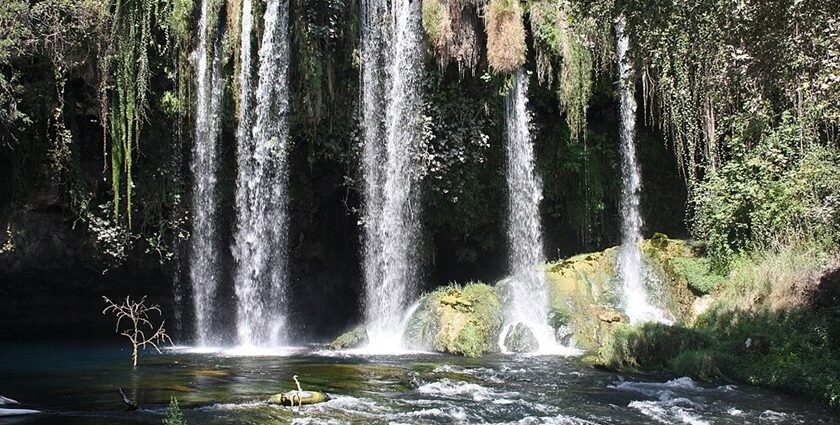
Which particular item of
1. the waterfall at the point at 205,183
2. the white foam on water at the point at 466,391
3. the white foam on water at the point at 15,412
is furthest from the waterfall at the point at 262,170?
the white foam on water at the point at 15,412

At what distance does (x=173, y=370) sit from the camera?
10828mm

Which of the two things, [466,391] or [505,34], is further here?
[505,34]

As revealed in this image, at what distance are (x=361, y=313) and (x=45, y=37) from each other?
9262 millimetres

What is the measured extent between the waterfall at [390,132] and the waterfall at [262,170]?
70.3 inches

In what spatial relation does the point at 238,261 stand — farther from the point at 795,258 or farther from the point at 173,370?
the point at 795,258

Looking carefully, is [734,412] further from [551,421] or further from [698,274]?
[698,274]

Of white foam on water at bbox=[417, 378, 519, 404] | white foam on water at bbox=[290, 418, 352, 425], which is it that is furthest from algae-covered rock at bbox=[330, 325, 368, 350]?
white foam on water at bbox=[290, 418, 352, 425]

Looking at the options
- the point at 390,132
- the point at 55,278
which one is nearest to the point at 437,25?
the point at 390,132

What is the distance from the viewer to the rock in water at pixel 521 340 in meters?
13.1

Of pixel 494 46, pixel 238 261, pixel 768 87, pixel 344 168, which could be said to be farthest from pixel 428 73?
pixel 768 87

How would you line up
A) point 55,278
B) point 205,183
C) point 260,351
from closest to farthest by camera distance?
point 260,351 → point 205,183 → point 55,278

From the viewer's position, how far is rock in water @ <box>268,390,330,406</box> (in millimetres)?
7948

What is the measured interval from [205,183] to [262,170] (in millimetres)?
1393

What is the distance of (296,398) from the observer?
7.98 meters
